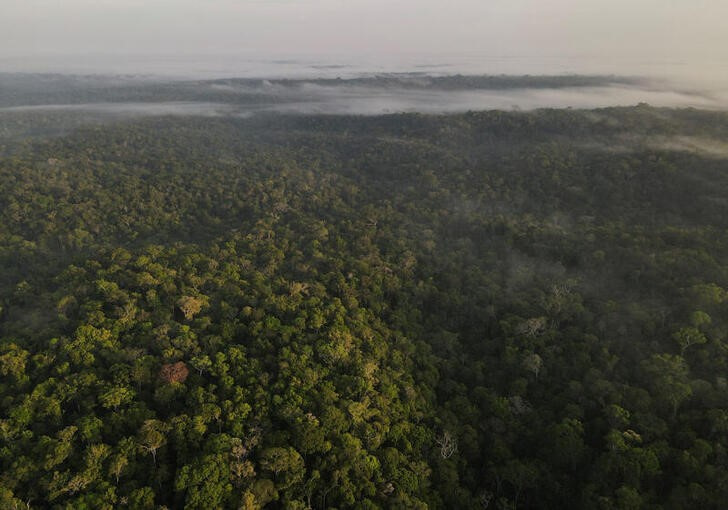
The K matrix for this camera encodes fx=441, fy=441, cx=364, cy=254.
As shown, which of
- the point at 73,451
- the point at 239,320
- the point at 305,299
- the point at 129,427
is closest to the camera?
the point at 73,451

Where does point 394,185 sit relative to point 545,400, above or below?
above

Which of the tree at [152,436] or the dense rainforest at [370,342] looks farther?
the dense rainforest at [370,342]

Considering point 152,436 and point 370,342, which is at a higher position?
point 152,436

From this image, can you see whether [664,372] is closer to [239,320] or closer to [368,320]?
[368,320]

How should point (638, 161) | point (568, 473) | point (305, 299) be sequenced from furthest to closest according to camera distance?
point (638, 161)
point (305, 299)
point (568, 473)

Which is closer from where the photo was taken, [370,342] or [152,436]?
[152,436]

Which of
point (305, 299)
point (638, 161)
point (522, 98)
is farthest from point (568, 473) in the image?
point (522, 98)

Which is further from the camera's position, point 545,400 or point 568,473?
point 545,400

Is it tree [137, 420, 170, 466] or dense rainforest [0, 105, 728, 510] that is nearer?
tree [137, 420, 170, 466]
